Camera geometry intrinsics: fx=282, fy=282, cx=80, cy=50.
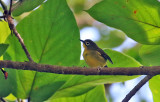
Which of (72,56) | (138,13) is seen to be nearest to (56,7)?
(72,56)

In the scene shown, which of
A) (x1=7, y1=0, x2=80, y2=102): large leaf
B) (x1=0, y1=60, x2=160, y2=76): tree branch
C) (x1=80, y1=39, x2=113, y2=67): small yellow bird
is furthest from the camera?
(x1=80, y1=39, x2=113, y2=67): small yellow bird

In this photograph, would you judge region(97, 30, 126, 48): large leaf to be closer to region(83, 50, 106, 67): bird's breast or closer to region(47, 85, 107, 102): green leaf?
region(83, 50, 106, 67): bird's breast

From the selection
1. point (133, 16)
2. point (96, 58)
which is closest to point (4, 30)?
point (133, 16)

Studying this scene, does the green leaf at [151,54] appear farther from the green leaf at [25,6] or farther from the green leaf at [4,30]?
the green leaf at [4,30]

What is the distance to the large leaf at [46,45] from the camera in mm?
1272

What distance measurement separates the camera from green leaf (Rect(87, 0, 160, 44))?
1182 mm

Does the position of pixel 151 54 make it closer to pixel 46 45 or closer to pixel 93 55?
pixel 46 45

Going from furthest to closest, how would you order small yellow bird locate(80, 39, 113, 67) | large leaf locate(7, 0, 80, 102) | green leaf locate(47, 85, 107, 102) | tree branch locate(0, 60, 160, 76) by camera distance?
1. small yellow bird locate(80, 39, 113, 67)
2. green leaf locate(47, 85, 107, 102)
3. large leaf locate(7, 0, 80, 102)
4. tree branch locate(0, 60, 160, 76)

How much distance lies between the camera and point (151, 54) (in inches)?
51.4

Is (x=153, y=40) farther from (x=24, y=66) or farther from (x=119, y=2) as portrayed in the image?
(x=24, y=66)

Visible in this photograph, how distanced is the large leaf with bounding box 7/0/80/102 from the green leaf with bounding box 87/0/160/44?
0.50 ft

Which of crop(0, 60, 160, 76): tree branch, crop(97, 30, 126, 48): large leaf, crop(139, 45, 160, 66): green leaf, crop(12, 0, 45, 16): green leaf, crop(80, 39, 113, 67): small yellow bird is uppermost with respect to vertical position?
crop(12, 0, 45, 16): green leaf

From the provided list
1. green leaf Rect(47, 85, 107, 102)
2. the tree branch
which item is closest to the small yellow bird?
green leaf Rect(47, 85, 107, 102)

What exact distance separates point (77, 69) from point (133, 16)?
1.12 feet
